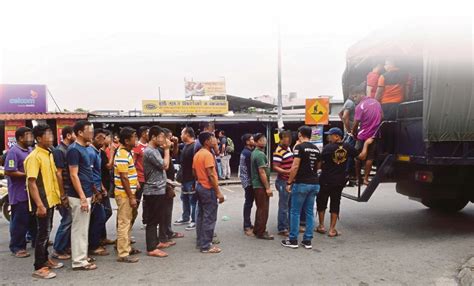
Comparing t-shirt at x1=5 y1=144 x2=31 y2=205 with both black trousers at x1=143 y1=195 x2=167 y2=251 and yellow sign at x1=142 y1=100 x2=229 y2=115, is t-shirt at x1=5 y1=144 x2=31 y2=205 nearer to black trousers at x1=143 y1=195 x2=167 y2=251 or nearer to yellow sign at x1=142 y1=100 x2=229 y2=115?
black trousers at x1=143 y1=195 x2=167 y2=251

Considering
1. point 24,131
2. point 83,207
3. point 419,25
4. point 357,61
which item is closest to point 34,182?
point 83,207

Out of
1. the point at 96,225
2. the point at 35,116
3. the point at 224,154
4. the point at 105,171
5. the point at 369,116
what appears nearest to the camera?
the point at 96,225

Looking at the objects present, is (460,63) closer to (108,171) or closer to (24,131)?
(108,171)

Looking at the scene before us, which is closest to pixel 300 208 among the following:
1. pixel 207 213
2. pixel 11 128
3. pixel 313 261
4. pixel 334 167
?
pixel 313 261

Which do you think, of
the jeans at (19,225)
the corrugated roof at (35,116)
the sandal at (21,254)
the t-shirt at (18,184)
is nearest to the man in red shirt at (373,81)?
the t-shirt at (18,184)

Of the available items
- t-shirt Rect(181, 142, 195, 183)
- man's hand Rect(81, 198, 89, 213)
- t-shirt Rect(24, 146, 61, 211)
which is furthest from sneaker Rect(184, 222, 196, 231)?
t-shirt Rect(24, 146, 61, 211)

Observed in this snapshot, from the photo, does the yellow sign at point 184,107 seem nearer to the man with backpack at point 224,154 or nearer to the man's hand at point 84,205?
the man with backpack at point 224,154

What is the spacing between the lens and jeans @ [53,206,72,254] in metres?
4.34

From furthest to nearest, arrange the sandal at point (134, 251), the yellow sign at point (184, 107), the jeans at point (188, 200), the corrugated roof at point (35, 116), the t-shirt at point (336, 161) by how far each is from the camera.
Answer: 1. the yellow sign at point (184, 107)
2. the corrugated roof at point (35, 116)
3. the jeans at point (188, 200)
4. the t-shirt at point (336, 161)
5. the sandal at point (134, 251)

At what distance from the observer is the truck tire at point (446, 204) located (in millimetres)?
6707

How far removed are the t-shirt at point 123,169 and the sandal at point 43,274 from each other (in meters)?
1.08

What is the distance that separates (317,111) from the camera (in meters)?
10.2

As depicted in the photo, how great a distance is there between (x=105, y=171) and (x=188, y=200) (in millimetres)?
1606

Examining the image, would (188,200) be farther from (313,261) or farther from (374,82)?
(374,82)
